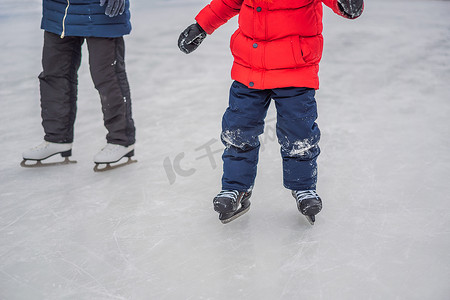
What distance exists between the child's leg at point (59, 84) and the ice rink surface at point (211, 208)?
0.16 metres

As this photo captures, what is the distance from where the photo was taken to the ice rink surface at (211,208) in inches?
52.6

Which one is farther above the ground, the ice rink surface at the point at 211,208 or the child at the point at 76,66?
the child at the point at 76,66

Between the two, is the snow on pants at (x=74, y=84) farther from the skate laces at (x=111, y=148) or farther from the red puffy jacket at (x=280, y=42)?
the red puffy jacket at (x=280, y=42)

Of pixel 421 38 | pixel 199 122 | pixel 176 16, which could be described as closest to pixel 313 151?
pixel 199 122

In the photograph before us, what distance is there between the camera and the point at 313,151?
1610 mm

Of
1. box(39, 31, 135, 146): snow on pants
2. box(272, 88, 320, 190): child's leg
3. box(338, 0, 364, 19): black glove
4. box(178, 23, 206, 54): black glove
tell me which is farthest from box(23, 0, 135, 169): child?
box(338, 0, 364, 19): black glove

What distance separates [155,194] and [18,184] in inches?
20.4

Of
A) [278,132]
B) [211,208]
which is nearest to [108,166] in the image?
[211,208]

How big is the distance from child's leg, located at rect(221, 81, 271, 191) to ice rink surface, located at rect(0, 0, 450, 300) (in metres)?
0.13

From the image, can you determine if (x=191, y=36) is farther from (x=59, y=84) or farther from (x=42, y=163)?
(x=42, y=163)

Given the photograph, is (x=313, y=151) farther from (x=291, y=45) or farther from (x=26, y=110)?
(x=26, y=110)

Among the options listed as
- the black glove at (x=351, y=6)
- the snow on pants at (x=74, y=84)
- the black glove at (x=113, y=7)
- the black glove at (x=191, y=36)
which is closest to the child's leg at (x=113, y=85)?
the snow on pants at (x=74, y=84)

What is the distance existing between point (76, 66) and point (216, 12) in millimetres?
722

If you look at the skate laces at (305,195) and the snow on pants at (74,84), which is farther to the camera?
the snow on pants at (74,84)
